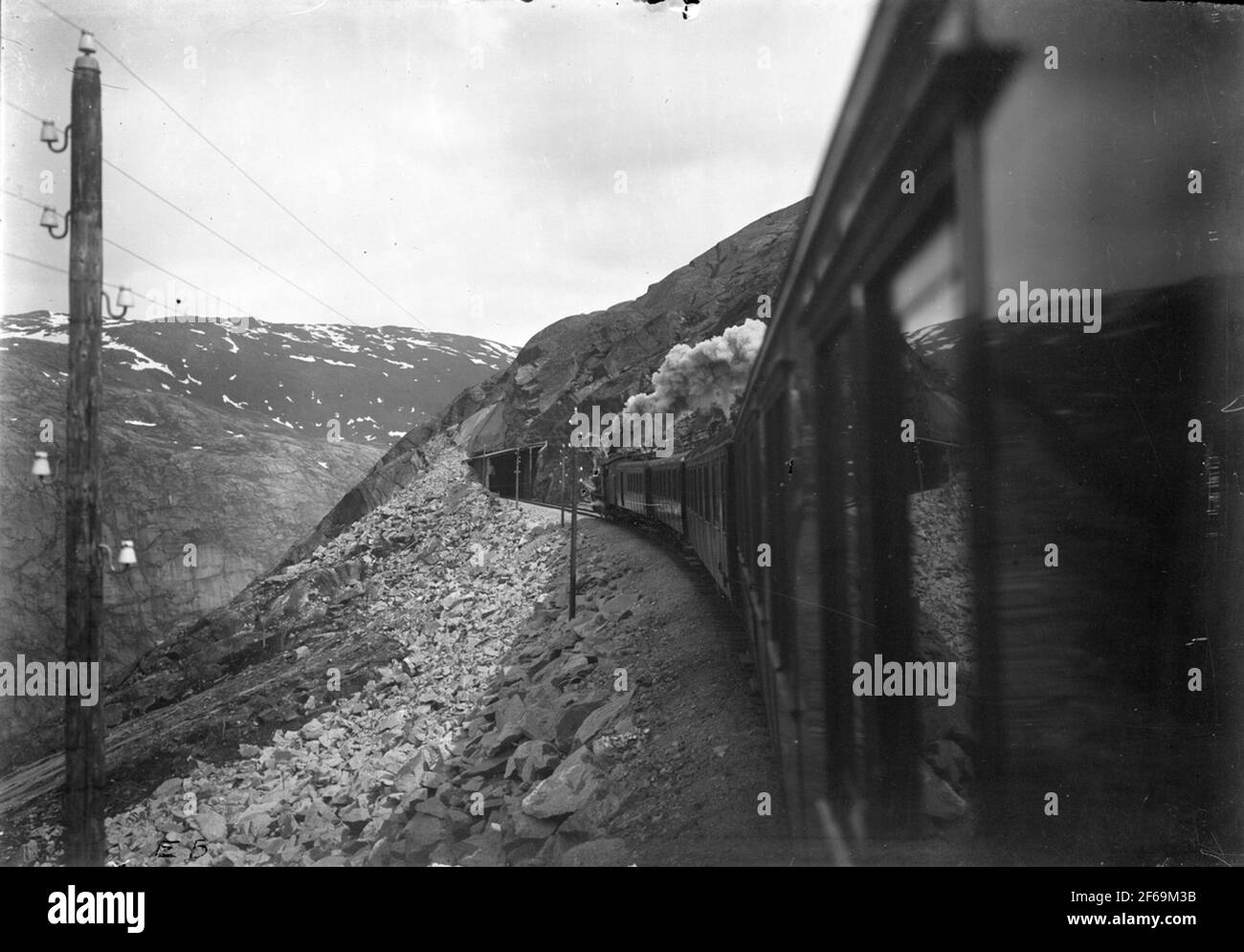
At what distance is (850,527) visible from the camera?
2.58 meters

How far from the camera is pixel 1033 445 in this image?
239cm

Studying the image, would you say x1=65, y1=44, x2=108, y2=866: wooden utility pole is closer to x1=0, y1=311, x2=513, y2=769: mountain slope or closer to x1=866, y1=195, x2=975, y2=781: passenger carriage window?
x1=0, y1=311, x2=513, y2=769: mountain slope

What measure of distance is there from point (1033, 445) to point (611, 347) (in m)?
2.64

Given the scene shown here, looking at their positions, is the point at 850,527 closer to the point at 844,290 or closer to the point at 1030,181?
the point at 844,290

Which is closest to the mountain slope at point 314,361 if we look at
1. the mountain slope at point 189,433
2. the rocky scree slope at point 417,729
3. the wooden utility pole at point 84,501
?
the mountain slope at point 189,433

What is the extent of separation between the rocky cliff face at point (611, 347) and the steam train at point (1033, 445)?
60 cm

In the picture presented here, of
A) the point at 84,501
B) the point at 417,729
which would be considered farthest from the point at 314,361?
the point at 417,729

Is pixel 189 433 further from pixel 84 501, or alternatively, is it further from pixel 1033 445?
pixel 1033 445

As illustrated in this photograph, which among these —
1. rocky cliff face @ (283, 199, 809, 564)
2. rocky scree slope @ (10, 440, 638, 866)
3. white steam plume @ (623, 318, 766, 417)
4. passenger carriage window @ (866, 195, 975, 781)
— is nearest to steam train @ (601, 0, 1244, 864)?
passenger carriage window @ (866, 195, 975, 781)

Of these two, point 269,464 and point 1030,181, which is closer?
point 1030,181

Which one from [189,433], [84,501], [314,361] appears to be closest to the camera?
[84,501]

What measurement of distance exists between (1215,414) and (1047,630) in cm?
119

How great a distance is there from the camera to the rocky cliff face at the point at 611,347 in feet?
11.9

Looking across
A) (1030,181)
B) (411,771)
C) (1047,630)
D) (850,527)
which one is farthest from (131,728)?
(1030,181)
